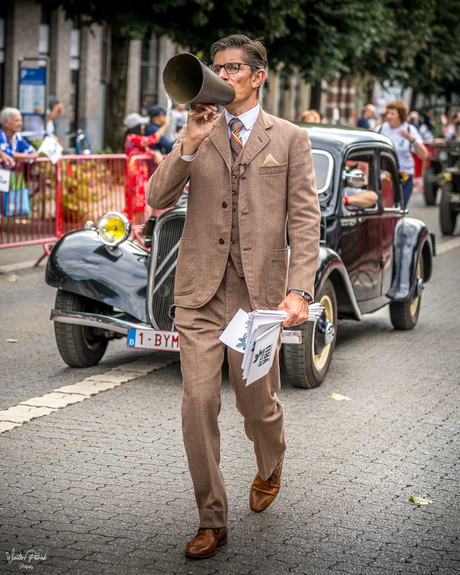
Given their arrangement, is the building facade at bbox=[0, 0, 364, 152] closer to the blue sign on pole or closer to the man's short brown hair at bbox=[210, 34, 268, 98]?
the blue sign on pole

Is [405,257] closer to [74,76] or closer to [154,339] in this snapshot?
[154,339]

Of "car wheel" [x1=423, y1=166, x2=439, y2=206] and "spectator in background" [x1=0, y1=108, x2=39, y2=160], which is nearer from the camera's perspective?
"spectator in background" [x1=0, y1=108, x2=39, y2=160]

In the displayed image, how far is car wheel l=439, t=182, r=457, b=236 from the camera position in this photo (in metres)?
16.3

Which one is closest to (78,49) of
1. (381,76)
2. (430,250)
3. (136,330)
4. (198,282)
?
(381,76)

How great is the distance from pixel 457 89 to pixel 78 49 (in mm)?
24117

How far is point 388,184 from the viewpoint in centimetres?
829

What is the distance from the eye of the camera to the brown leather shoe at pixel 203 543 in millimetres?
3607

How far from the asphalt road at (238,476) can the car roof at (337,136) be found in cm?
171

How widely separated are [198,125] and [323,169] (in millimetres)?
3939

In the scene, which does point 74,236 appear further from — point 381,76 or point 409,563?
point 381,76

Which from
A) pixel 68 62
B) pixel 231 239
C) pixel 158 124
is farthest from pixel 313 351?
pixel 68 62

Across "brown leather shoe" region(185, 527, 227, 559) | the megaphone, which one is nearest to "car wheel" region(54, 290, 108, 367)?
"brown leather shoe" region(185, 527, 227, 559)

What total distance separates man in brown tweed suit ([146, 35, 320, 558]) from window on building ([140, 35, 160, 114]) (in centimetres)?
3019

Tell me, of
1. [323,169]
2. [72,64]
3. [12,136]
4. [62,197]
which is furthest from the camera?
[72,64]
